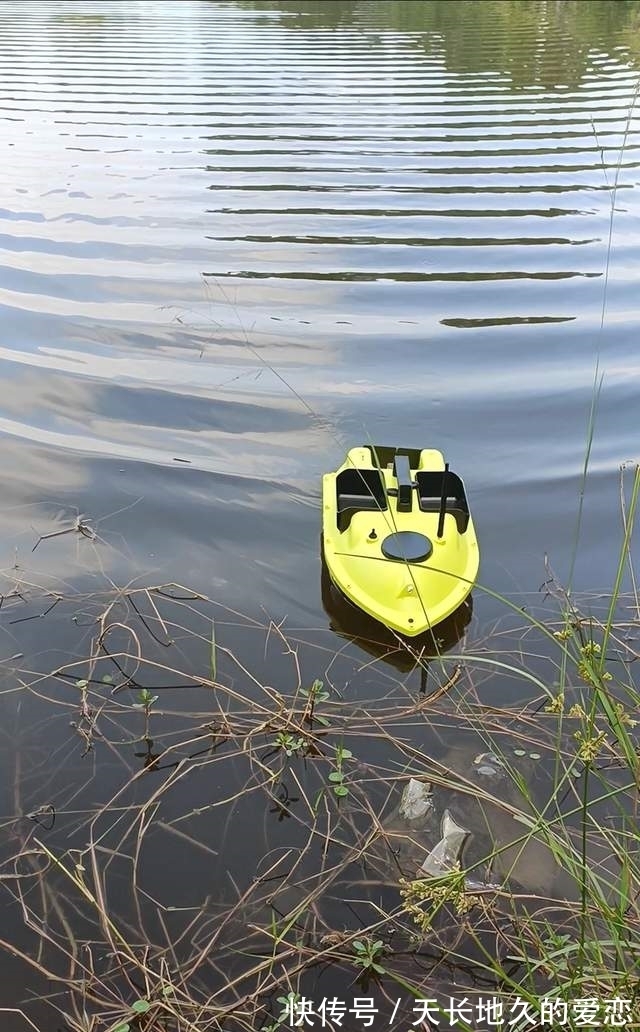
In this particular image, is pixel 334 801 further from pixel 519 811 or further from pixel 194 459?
pixel 194 459

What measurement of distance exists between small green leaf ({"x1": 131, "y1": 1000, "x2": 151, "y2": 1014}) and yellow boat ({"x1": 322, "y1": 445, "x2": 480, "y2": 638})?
162 cm

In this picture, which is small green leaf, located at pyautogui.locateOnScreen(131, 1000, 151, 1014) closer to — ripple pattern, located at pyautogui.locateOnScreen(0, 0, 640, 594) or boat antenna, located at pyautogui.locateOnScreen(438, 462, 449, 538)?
boat antenna, located at pyautogui.locateOnScreen(438, 462, 449, 538)

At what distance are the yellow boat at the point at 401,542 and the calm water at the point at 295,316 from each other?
331 mm

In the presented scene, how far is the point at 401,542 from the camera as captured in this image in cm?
370

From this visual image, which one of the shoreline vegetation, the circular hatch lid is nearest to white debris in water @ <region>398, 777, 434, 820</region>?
the shoreline vegetation

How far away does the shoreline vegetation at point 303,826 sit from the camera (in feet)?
7.99

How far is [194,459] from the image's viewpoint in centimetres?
510

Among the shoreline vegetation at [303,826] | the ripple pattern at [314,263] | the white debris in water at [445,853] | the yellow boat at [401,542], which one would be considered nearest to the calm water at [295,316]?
the ripple pattern at [314,263]

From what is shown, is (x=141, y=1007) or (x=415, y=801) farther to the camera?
(x=415, y=801)

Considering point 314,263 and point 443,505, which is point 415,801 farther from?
point 314,263

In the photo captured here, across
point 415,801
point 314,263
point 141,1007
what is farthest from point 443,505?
point 314,263

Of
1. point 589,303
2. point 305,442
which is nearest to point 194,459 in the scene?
point 305,442

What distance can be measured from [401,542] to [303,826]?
1.29 m

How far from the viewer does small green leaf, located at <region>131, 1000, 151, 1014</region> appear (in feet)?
7.81
